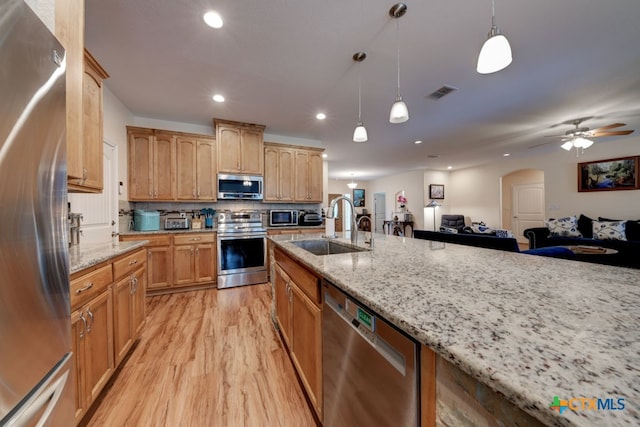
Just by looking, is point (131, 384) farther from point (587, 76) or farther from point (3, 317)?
point (587, 76)

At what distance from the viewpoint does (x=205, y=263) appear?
11.0 feet

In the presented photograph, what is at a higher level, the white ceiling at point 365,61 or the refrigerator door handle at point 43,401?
the white ceiling at point 365,61

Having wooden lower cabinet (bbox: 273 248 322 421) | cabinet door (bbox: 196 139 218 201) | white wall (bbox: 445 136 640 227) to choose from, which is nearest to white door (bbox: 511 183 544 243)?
white wall (bbox: 445 136 640 227)

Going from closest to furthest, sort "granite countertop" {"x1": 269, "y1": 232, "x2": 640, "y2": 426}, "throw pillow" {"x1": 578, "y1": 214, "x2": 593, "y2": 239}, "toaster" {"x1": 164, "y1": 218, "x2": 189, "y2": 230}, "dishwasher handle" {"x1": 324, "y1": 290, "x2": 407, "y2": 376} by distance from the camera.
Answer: "granite countertop" {"x1": 269, "y1": 232, "x2": 640, "y2": 426} → "dishwasher handle" {"x1": 324, "y1": 290, "x2": 407, "y2": 376} → "toaster" {"x1": 164, "y1": 218, "x2": 189, "y2": 230} → "throw pillow" {"x1": 578, "y1": 214, "x2": 593, "y2": 239}

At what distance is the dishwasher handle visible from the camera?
0.65 metres

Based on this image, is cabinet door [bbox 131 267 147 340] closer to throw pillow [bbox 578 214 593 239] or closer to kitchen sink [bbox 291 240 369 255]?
kitchen sink [bbox 291 240 369 255]

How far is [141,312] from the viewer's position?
1973 millimetres

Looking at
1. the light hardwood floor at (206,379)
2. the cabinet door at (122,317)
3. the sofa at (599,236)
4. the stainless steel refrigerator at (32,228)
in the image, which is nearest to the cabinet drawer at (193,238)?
the light hardwood floor at (206,379)

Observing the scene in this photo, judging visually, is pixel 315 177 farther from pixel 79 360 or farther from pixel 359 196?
pixel 359 196

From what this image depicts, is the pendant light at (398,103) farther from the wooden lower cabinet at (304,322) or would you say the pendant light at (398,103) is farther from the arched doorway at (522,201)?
the arched doorway at (522,201)

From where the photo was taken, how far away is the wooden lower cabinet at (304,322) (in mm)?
1174

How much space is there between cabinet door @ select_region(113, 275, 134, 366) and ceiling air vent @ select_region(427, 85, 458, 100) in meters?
3.61

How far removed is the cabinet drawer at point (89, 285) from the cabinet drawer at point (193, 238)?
1833 millimetres

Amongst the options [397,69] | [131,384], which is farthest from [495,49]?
[131,384]
